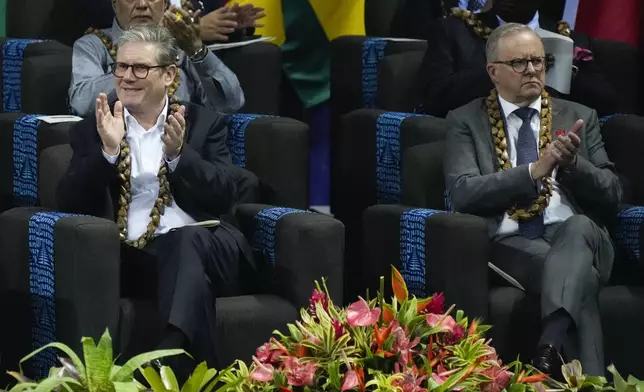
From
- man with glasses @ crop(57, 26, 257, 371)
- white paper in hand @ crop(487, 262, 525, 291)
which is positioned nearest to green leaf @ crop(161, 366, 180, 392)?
man with glasses @ crop(57, 26, 257, 371)

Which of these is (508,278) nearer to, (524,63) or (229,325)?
(524,63)

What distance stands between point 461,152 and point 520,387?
5.48 feet

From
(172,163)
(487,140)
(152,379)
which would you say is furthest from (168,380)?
(487,140)

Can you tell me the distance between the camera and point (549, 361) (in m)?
3.69

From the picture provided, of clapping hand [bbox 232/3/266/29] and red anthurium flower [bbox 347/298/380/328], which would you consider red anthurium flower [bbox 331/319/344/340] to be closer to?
red anthurium flower [bbox 347/298/380/328]

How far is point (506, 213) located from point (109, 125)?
1.09 metres

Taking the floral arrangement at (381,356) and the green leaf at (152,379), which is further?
the green leaf at (152,379)

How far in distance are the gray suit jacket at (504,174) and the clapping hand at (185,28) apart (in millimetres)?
770

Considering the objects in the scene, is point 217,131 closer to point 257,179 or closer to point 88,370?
point 257,179

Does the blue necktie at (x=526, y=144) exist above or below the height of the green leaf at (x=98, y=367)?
above

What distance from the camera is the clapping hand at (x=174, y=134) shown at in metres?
3.74

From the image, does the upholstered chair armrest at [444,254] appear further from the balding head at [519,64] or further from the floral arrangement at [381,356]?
the floral arrangement at [381,356]

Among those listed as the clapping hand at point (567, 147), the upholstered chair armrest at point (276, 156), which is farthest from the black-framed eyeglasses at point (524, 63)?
the upholstered chair armrest at point (276, 156)

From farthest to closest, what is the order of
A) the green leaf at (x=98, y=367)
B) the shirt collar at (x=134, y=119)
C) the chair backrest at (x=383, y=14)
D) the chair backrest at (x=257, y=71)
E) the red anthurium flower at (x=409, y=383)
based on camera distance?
the chair backrest at (x=383, y=14) → the chair backrest at (x=257, y=71) → the shirt collar at (x=134, y=119) → the green leaf at (x=98, y=367) → the red anthurium flower at (x=409, y=383)
